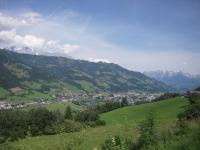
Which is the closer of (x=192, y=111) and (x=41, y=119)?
(x=192, y=111)

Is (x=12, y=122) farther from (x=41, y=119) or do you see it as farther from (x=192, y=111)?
(x=192, y=111)

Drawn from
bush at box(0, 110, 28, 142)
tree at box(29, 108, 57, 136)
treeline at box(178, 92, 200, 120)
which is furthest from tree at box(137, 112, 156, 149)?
tree at box(29, 108, 57, 136)

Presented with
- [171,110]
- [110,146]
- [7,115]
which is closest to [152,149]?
[110,146]

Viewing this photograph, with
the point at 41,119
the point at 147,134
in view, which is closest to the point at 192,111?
the point at 147,134

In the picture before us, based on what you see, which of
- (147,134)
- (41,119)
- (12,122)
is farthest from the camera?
(12,122)

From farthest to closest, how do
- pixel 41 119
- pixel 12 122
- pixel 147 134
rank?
pixel 12 122 → pixel 41 119 → pixel 147 134

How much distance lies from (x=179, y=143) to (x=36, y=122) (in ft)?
319

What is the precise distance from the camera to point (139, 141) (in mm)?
16609

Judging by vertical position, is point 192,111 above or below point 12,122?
above

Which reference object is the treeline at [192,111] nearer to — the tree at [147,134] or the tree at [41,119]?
the tree at [147,134]

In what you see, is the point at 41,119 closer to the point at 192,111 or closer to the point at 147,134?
the point at 192,111

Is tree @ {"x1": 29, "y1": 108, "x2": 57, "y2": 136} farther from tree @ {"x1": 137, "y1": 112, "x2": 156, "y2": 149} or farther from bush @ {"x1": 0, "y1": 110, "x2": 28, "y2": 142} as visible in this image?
tree @ {"x1": 137, "y1": 112, "x2": 156, "y2": 149}

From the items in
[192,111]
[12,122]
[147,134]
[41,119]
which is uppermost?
[147,134]

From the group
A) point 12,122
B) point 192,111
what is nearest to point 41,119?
point 12,122
